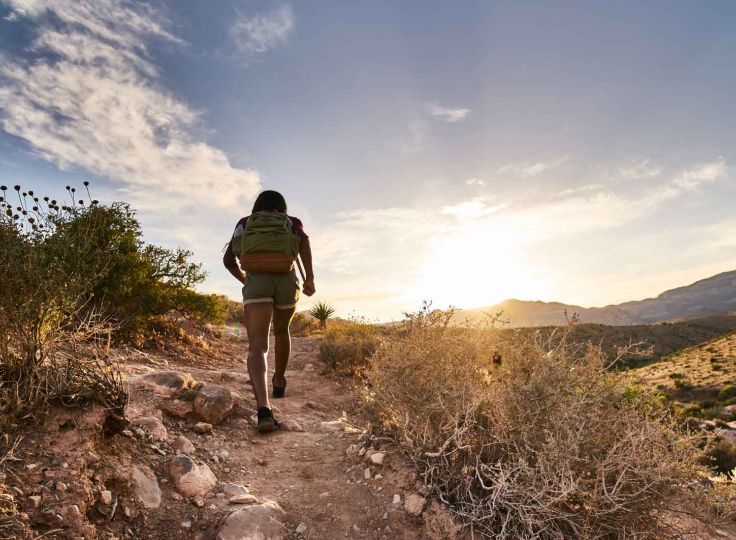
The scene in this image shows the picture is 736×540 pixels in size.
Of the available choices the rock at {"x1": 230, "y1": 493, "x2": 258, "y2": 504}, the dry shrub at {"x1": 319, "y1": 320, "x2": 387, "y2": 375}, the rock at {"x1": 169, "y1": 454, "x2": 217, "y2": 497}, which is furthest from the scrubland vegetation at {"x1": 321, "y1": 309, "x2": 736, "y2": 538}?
the dry shrub at {"x1": 319, "y1": 320, "x2": 387, "y2": 375}

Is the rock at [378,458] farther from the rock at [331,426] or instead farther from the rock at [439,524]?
the rock at [331,426]

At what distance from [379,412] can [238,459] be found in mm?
1183

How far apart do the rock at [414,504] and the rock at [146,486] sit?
1494 mm

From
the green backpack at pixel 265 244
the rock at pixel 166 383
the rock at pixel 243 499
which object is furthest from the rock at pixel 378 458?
the rock at pixel 166 383

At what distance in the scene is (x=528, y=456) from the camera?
94.1 inches

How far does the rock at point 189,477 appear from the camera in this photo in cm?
266

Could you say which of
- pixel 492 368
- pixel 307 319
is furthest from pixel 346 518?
pixel 307 319

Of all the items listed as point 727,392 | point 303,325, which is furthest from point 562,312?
point 727,392

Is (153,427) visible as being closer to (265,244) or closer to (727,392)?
(265,244)

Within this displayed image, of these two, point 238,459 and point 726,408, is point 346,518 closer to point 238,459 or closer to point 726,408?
point 238,459

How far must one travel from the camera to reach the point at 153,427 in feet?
10.1

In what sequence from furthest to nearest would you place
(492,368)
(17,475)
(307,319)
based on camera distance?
(307,319) → (492,368) → (17,475)

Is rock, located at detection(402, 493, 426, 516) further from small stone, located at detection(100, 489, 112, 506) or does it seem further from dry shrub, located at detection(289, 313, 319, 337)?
dry shrub, located at detection(289, 313, 319, 337)

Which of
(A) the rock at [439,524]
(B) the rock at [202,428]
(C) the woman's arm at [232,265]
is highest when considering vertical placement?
(C) the woman's arm at [232,265]
